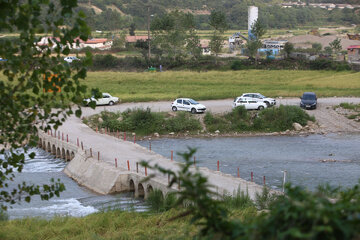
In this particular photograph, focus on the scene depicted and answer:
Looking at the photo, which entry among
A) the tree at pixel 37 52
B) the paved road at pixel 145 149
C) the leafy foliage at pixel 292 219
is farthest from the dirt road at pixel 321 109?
the leafy foliage at pixel 292 219

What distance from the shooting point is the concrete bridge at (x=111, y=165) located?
23.1m

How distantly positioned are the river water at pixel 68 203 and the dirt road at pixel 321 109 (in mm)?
14617

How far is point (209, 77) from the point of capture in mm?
Result: 69125

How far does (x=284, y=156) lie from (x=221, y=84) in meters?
30.4

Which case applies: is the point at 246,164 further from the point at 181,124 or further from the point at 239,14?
the point at 239,14

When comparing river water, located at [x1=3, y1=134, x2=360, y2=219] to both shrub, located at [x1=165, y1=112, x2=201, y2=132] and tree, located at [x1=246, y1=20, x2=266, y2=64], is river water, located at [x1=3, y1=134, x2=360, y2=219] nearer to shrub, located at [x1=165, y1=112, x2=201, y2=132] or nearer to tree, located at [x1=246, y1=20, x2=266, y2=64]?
shrub, located at [x1=165, y1=112, x2=201, y2=132]

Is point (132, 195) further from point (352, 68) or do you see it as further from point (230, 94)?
point (352, 68)

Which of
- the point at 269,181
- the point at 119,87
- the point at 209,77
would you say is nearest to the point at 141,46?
the point at 209,77

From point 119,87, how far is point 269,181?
121 ft

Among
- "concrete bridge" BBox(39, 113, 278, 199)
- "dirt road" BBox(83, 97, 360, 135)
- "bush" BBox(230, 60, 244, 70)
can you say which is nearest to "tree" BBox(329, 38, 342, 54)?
"bush" BBox(230, 60, 244, 70)

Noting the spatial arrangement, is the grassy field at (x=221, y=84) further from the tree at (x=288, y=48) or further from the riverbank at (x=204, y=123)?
the tree at (x=288, y=48)

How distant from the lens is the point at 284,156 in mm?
33812

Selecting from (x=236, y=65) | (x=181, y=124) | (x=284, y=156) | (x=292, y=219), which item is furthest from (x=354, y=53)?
(x=292, y=219)

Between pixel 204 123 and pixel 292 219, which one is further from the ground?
pixel 292 219
